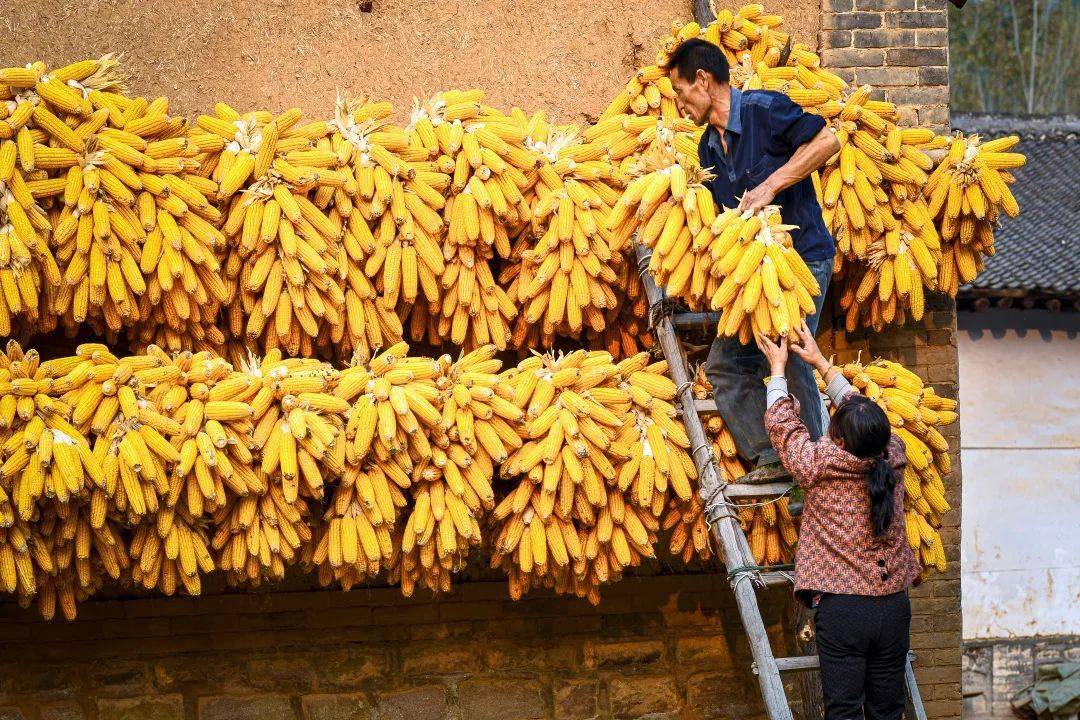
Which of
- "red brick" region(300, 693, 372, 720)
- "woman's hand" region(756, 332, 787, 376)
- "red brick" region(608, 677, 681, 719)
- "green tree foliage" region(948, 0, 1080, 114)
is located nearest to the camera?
"woman's hand" region(756, 332, 787, 376)

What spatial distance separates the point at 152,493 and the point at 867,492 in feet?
7.49

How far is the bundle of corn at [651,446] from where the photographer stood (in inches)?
178

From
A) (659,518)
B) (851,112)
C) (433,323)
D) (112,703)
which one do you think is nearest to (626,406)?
(659,518)

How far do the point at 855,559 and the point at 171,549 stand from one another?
2.24 meters

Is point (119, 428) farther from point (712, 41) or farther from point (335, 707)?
point (712, 41)

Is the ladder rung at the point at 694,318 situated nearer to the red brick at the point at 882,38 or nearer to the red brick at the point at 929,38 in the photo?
the red brick at the point at 882,38

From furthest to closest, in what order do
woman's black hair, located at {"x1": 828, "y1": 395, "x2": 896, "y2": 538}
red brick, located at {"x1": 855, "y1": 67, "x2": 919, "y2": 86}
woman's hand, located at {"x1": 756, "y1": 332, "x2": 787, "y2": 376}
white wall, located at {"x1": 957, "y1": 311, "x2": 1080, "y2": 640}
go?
white wall, located at {"x1": 957, "y1": 311, "x2": 1080, "y2": 640}
red brick, located at {"x1": 855, "y1": 67, "x2": 919, "y2": 86}
woman's hand, located at {"x1": 756, "y1": 332, "x2": 787, "y2": 376}
woman's black hair, located at {"x1": 828, "y1": 395, "x2": 896, "y2": 538}

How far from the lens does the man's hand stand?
171 inches

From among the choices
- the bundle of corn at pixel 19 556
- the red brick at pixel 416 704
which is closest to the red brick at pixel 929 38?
the red brick at pixel 416 704

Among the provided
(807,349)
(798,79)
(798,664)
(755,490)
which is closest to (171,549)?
(755,490)

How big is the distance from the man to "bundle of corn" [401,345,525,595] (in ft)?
2.58

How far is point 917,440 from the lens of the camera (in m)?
4.77

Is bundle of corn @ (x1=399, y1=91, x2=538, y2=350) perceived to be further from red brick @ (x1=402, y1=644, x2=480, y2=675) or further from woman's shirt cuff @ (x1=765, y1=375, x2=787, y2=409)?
red brick @ (x1=402, y1=644, x2=480, y2=675)

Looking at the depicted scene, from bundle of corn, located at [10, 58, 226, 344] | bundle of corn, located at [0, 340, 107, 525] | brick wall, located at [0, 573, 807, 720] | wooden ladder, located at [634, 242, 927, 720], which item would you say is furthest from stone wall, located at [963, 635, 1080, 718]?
bundle of corn, located at [0, 340, 107, 525]
